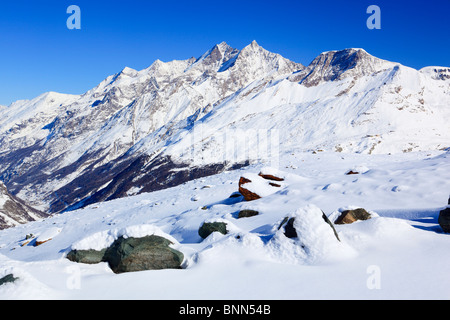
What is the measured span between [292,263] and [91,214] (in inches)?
993

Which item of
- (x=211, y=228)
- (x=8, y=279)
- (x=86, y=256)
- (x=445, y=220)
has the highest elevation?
(x=445, y=220)

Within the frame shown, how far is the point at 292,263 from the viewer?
7551mm

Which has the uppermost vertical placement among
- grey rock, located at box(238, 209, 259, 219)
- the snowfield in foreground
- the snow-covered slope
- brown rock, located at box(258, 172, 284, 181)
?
brown rock, located at box(258, 172, 284, 181)

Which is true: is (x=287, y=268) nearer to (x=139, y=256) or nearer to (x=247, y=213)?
(x=139, y=256)

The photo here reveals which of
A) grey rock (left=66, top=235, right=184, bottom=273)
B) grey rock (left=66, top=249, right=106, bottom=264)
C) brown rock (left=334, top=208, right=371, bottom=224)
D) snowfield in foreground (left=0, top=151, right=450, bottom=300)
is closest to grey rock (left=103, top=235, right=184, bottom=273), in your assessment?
grey rock (left=66, top=235, right=184, bottom=273)

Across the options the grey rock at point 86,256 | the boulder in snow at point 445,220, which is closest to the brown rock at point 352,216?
the boulder in snow at point 445,220

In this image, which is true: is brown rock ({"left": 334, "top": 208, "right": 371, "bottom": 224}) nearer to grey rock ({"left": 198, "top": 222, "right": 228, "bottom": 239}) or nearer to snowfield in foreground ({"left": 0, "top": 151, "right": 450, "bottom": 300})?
snowfield in foreground ({"left": 0, "top": 151, "right": 450, "bottom": 300})

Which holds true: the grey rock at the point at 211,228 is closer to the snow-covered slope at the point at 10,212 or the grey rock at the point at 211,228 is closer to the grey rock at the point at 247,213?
the grey rock at the point at 247,213

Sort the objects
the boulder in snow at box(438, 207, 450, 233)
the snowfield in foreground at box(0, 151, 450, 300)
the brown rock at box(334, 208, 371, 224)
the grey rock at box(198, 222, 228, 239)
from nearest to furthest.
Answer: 1. the snowfield in foreground at box(0, 151, 450, 300)
2. the boulder in snow at box(438, 207, 450, 233)
3. the brown rock at box(334, 208, 371, 224)
4. the grey rock at box(198, 222, 228, 239)

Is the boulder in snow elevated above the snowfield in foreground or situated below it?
above

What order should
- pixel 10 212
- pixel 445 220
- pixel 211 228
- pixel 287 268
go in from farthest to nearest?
pixel 10 212 < pixel 211 228 < pixel 445 220 < pixel 287 268

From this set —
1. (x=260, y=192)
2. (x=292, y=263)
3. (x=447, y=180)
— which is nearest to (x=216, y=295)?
(x=292, y=263)

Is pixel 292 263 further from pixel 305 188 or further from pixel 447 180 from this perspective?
pixel 447 180

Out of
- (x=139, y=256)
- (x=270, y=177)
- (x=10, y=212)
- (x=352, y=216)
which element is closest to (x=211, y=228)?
(x=139, y=256)
